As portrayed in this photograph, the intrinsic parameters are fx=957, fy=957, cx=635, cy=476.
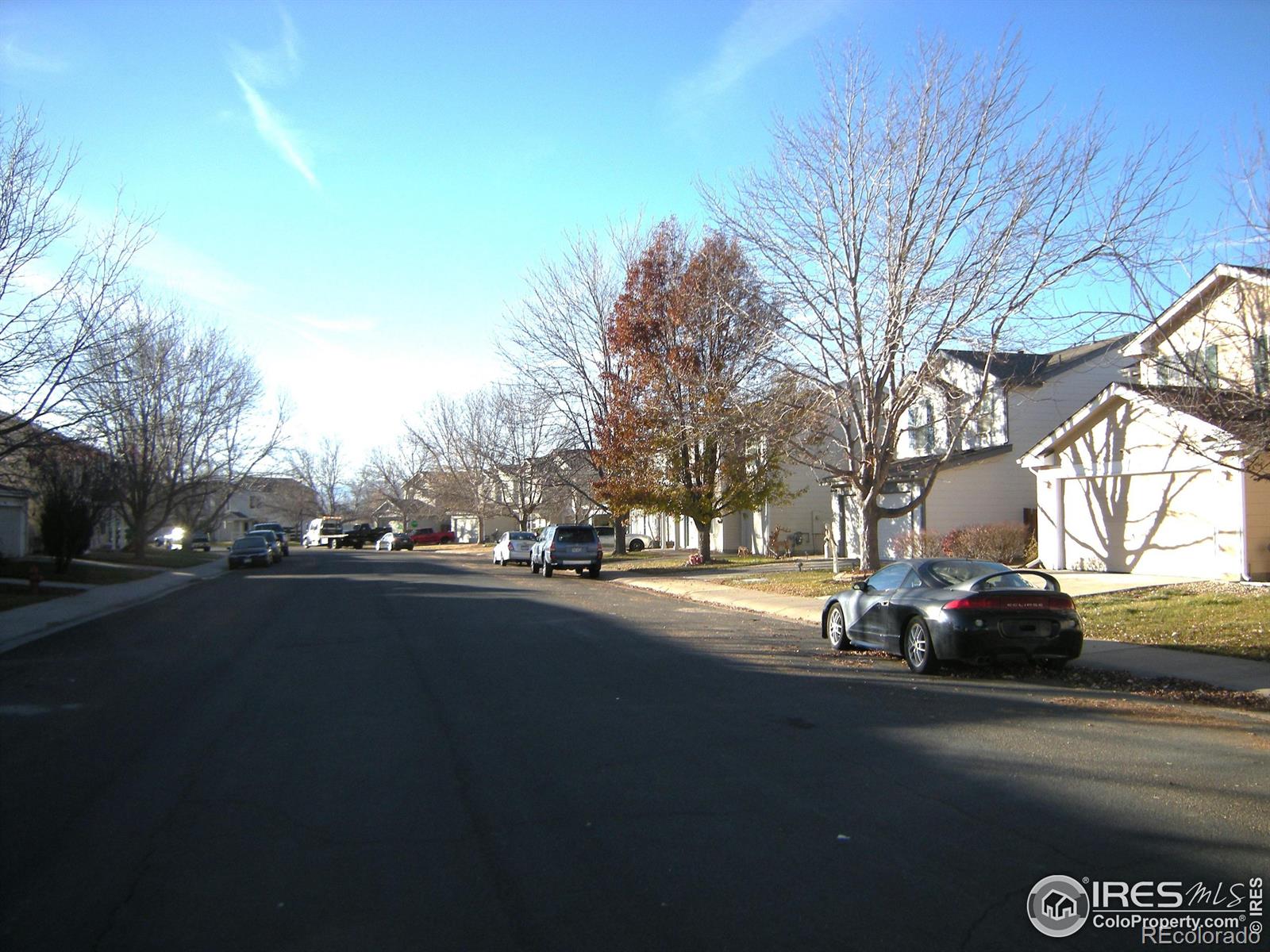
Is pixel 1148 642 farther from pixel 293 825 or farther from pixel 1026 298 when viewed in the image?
pixel 293 825

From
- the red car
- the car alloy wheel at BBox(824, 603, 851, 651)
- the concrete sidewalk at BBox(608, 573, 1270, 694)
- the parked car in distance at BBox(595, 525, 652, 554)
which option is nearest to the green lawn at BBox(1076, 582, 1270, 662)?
the concrete sidewalk at BBox(608, 573, 1270, 694)

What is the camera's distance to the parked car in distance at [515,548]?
1713 inches

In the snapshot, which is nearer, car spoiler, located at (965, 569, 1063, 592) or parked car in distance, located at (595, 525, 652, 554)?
car spoiler, located at (965, 569, 1063, 592)

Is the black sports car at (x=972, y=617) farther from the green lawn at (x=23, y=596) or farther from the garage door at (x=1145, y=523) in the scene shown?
the green lawn at (x=23, y=596)

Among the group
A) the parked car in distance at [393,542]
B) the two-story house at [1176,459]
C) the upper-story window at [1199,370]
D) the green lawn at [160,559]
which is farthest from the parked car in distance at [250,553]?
the upper-story window at [1199,370]

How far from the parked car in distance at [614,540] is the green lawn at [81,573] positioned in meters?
21.2

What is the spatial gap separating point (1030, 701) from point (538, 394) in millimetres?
32200

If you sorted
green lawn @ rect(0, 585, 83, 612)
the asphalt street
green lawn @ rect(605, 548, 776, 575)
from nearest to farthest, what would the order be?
the asphalt street, green lawn @ rect(0, 585, 83, 612), green lawn @ rect(605, 548, 776, 575)

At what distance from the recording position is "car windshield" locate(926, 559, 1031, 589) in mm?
11750

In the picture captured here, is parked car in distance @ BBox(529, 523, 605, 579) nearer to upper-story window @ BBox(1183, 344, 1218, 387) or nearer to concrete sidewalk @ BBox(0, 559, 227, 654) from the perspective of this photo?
concrete sidewalk @ BBox(0, 559, 227, 654)

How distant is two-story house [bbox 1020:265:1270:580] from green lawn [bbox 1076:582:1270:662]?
1.88 meters

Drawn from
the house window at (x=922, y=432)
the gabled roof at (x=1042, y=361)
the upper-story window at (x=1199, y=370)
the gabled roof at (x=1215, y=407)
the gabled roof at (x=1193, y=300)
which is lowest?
the gabled roof at (x=1215, y=407)

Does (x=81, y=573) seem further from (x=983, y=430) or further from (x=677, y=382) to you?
(x=983, y=430)

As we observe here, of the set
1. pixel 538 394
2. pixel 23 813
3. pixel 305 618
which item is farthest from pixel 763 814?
pixel 538 394
